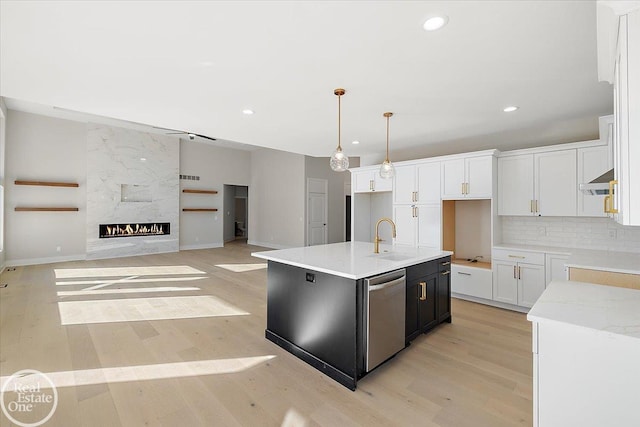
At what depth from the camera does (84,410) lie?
2.00 metres

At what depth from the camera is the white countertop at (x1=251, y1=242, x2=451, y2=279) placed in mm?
2352

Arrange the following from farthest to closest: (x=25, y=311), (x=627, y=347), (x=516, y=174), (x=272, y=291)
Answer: (x=516, y=174) < (x=25, y=311) < (x=272, y=291) < (x=627, y=347)

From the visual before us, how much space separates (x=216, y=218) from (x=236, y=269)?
400cm

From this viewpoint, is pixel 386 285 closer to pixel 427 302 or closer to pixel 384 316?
pixel 384 316

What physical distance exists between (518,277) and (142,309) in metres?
5.15

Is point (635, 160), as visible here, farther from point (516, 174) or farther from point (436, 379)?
point (516, 174)

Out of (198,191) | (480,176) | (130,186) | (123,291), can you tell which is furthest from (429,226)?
(130,186)

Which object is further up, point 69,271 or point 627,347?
point 627,347

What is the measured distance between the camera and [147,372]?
8.15 feet

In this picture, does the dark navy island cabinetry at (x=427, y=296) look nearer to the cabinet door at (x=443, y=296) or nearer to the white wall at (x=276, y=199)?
the cabinet door at (x=443, y=296)

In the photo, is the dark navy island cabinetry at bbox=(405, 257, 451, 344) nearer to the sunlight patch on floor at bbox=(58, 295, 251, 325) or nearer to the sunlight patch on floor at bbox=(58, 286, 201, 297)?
the sunlight patch on floor at bbox=(58, 295, 251, 325)

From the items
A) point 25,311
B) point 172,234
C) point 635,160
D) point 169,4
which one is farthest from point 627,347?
point 172,234

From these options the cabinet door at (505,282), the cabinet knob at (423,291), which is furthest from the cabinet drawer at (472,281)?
the cabinet knob at (423,291)

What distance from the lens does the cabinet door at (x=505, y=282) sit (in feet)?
13.2
